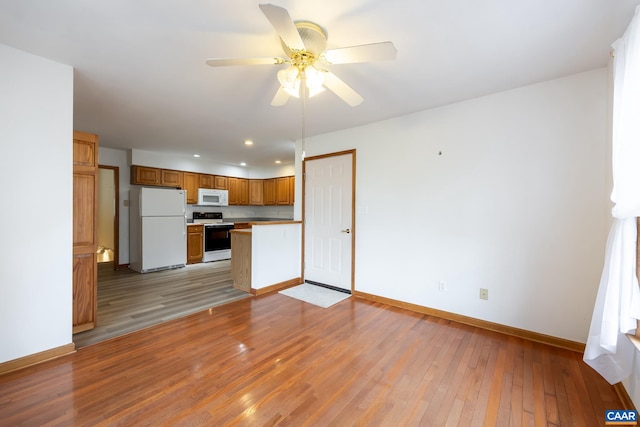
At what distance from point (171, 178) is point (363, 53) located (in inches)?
216

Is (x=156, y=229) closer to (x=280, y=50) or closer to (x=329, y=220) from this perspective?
(x=329, y=220)

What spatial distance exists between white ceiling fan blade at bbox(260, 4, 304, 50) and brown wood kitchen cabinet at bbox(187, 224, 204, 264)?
5.23 meters

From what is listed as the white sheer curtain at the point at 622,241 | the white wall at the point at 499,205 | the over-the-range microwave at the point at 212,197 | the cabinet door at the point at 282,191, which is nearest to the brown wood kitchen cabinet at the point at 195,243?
the over-the-range microwave at the point at 212,197

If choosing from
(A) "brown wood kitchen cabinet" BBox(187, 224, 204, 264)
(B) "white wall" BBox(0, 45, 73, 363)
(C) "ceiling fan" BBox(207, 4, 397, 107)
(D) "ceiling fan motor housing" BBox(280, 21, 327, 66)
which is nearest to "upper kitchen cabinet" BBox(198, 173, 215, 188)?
(A) "brown wood kitchen cabinet" BBox(187, 224, 204, 264)

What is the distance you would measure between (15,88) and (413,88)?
11.0 ft

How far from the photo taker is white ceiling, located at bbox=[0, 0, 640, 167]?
155 centimetres

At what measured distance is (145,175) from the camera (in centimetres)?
530

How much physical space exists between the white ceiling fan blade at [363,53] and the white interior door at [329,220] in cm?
219

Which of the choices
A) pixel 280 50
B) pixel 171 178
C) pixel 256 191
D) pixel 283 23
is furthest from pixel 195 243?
pixel 283 23

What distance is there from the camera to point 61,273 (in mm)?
2182

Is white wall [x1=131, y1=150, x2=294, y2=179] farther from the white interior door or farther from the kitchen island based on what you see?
the kitchen island

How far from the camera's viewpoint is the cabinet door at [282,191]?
6609 millimetres

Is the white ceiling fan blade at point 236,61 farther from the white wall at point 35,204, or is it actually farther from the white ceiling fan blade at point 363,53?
the white wall at point 35,204

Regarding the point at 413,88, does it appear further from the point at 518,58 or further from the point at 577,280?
the point at 577,280
